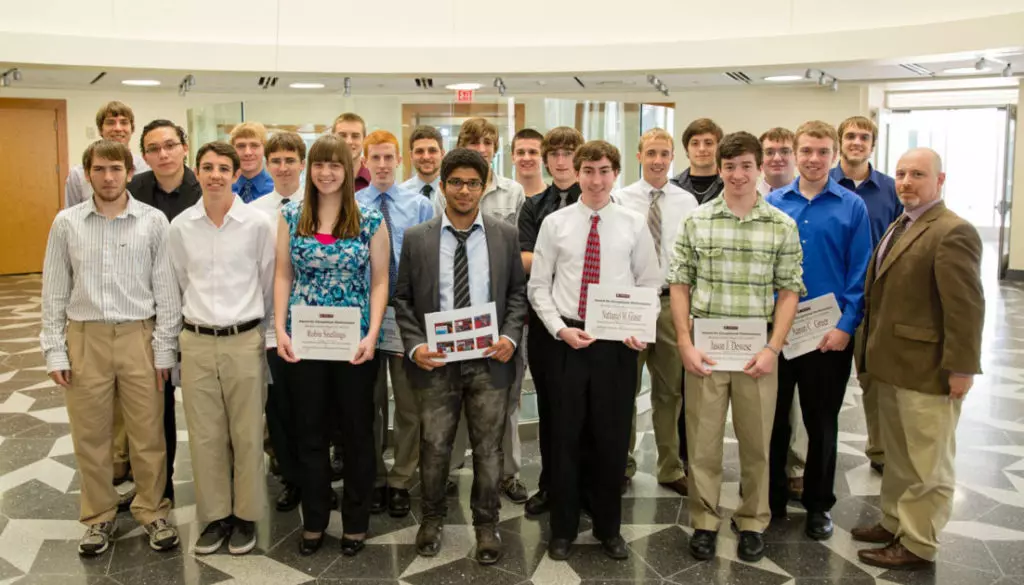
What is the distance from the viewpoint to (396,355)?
3.81 m

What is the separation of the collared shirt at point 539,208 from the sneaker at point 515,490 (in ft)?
3.99

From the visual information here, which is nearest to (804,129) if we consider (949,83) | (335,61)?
(335,61)

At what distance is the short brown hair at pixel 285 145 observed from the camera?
3.90 m

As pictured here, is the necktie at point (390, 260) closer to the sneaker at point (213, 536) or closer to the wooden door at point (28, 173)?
the sneaker at point (213, 536)

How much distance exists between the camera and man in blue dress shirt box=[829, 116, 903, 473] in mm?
4254

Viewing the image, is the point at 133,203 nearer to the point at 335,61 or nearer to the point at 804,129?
the point at 804,129

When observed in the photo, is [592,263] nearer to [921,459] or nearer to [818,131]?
[818,131]

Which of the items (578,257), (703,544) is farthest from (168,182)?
(703,544)

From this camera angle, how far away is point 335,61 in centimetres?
905

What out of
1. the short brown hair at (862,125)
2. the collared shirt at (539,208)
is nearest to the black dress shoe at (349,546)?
the collared shirt at (539,208)

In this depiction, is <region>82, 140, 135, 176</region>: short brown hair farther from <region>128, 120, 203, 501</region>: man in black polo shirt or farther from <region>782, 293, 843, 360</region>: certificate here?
<region>782, 293, 843, 360</region>: certificate

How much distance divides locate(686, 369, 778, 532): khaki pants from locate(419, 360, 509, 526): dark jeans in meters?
0.80

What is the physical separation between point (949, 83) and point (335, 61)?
31.0ft

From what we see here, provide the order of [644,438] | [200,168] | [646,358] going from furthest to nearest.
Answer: [644,438]
[646,358]
[200,168]
